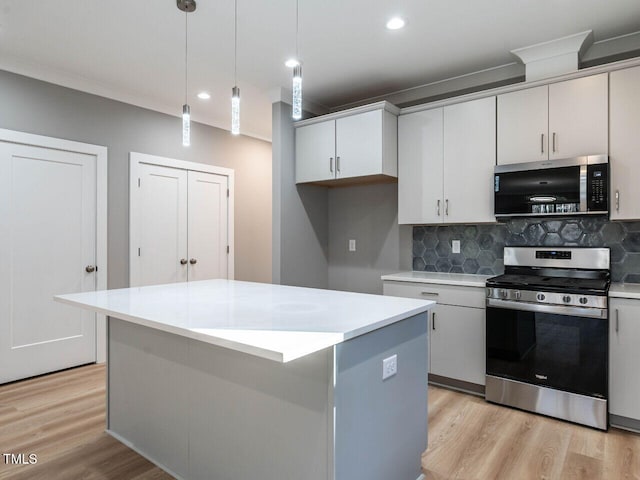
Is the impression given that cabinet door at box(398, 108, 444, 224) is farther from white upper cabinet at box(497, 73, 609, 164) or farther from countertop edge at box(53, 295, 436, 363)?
countertop edge at box(53, 295, 436, 363)

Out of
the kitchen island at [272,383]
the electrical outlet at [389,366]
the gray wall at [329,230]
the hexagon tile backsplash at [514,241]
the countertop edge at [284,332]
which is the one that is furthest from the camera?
the gray wall at [329,230]

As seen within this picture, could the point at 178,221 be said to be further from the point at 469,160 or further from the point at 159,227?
the point at 469,160

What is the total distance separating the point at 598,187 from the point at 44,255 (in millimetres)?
4253

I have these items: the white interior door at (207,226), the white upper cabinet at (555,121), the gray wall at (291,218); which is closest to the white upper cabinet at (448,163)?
the white upper cabinet at (555,121)

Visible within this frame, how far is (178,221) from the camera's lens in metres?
4.43

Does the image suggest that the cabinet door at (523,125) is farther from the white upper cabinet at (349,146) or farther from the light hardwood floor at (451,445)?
the light hardwood floor at (451,445)

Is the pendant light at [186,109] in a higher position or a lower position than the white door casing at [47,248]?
higher

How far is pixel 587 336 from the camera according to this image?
249cm

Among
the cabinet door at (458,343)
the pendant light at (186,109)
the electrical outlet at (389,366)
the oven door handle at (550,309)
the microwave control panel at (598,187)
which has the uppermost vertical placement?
the pendant light at (186,109)

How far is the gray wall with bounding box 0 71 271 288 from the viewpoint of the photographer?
335 cm

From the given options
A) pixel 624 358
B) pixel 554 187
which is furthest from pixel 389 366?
pixel 554 187

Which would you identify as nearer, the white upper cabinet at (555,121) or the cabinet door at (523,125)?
the white upper cabinet at (555,121)

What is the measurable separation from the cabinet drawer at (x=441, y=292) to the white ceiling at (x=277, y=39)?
177 centimetres

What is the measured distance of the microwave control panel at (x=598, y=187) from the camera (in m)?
2.62
